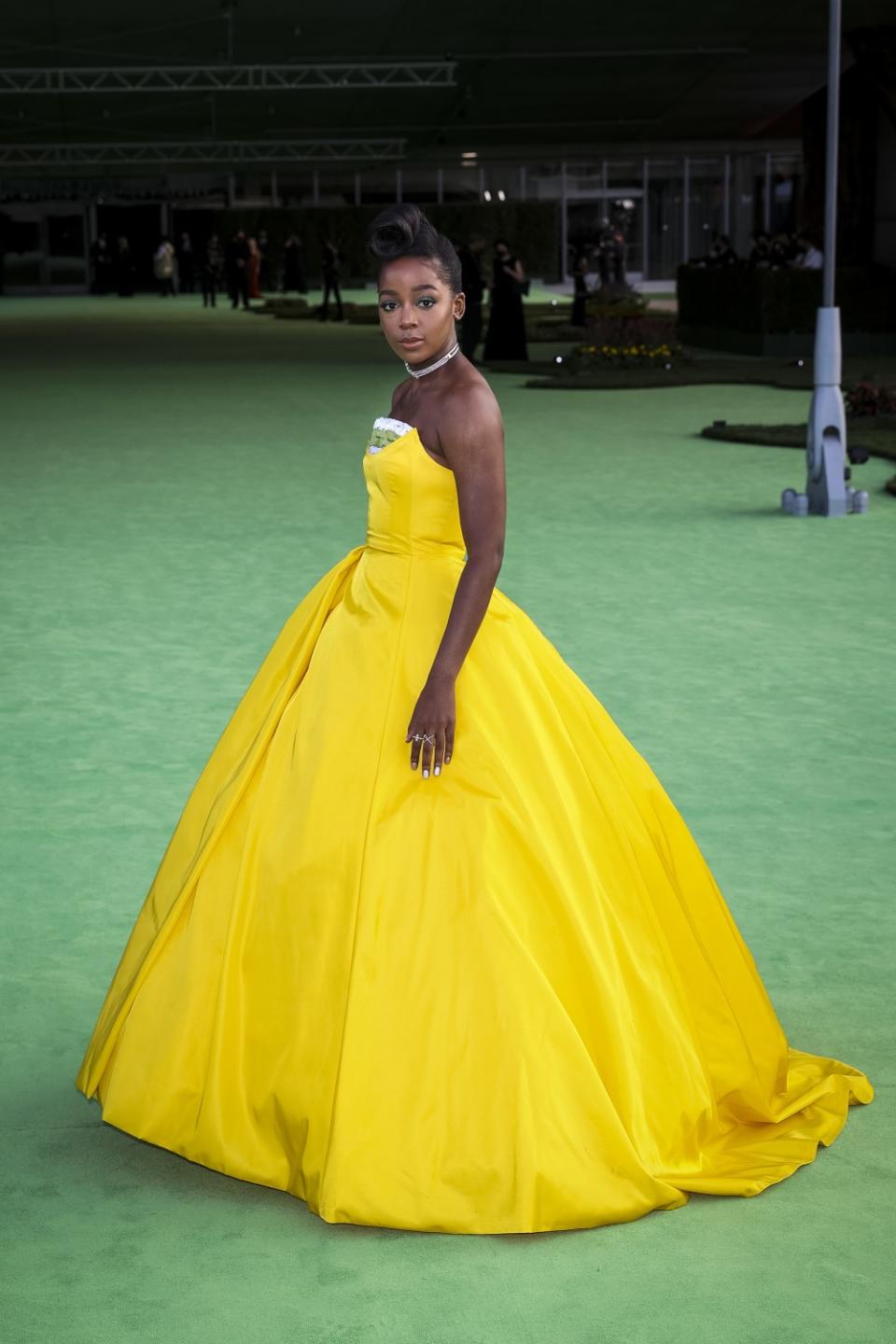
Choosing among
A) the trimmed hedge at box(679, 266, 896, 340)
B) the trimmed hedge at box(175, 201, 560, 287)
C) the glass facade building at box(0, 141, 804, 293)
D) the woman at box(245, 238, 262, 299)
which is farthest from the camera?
the trimmed hedge at box(175, 201, 560, 287)

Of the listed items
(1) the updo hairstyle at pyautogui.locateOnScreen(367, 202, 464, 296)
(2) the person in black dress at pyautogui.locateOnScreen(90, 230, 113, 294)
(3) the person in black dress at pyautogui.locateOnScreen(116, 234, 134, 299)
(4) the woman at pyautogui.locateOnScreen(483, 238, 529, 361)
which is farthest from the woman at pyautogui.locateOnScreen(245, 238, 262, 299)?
(1) the updo hairstyle at pyautogui.locateOnScreen(367, 202, 464, 296)

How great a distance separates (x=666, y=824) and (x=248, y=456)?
11164mm

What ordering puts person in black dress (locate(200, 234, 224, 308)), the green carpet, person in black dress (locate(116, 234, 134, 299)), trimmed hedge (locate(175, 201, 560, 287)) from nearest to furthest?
1. the green carpet
2. person in black dress (locate(200, 234, 224, 308))
3. trimmed hedge (locate(175, 201, 560, 287))
4. person in black dress (locate(116, 234, 134, 299))

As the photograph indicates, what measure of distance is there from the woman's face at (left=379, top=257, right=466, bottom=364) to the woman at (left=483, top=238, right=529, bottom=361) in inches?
754

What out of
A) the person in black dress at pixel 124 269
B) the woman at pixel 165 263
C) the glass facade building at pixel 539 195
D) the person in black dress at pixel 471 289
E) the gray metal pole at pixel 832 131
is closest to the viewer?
the gray metal pole at pixel 832 131

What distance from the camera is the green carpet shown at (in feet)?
8.89

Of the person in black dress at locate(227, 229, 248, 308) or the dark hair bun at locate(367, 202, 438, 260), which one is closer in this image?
the dark hair bun at locate(367, 202, 438, 260)

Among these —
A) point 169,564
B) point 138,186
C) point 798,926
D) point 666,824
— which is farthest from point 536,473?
point 138,186

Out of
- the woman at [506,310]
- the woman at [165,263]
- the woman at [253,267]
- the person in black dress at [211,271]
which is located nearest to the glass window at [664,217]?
the woman at [253,267]

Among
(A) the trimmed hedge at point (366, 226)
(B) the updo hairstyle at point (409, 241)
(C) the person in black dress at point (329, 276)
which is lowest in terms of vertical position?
(B) the updo hairstyle at point (409, 241)

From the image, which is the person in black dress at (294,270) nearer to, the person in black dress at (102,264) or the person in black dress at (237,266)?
the person in black dress at (237,266)

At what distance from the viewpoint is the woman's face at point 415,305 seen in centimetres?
297

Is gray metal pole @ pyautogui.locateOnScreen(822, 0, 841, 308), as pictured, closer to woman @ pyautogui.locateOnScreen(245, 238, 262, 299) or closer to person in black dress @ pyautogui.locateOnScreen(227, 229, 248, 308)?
person in black dress @ pyautogui.locateOnScreen(227, 229, 248, 308)

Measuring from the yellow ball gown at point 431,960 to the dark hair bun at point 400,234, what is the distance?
11.3 inches
